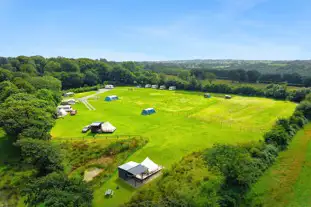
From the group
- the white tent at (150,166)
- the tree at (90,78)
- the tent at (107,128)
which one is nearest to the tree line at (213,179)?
the white tent at (150,166)

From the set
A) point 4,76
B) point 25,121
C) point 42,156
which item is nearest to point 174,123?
point 42,156

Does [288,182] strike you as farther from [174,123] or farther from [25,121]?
[25,121]

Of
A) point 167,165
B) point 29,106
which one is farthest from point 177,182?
point 29,106

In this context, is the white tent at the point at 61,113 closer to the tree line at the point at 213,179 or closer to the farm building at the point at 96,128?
the farm building at the point at 96,128

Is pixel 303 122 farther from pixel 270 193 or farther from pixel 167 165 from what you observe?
pixel 167 165

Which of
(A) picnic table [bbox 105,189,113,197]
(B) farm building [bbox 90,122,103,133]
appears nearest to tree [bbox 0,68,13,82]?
(B) farm building [bbox 90,122,103,133]
